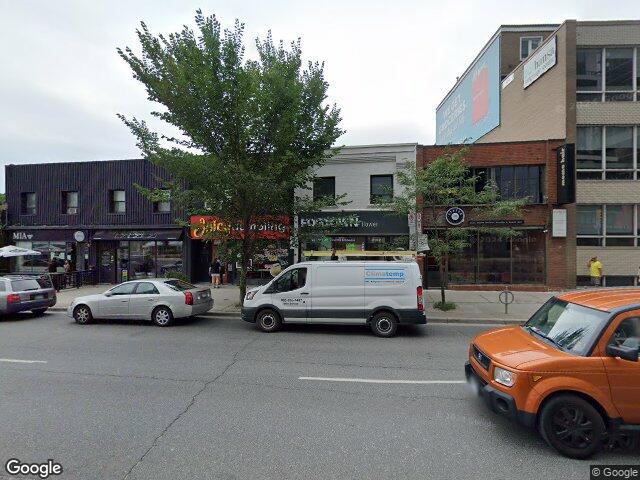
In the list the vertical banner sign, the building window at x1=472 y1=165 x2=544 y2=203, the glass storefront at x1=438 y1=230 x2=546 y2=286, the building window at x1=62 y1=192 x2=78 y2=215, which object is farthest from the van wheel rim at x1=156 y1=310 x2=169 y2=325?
the vertical banner sign

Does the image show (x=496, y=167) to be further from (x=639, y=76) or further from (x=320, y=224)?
(x=320, y=224)

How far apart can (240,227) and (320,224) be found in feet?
9.57

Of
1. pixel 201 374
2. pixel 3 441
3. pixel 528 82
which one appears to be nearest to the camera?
pixel 3 441

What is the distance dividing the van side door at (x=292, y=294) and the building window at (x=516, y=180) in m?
11.1

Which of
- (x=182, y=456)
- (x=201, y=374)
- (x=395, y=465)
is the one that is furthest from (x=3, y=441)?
(x=395, y=465)

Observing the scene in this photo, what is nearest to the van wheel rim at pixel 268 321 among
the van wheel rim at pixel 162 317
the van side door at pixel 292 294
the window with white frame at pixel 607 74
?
the van side door at pixel 292 294

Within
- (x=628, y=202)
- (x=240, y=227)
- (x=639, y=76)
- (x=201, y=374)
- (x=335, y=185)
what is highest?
(x=639, y=76)

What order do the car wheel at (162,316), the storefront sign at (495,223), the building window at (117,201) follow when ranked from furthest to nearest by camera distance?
1. the building window at (117,201)
2. the storefront sign at (495,223)
3. the car wheel at (162,316)

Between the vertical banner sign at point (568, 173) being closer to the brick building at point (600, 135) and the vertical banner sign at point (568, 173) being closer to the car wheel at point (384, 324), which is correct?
the brick building at point (600, 135)

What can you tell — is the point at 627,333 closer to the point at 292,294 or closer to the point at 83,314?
the point at 292,294

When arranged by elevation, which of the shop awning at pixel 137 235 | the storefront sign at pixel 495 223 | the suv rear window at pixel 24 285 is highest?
the storefront sign at pixel 495 223

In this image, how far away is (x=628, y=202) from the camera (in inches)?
632

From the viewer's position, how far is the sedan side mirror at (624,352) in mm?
3463

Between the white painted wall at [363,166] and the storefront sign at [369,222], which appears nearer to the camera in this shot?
the storefront sign at [369,222]
